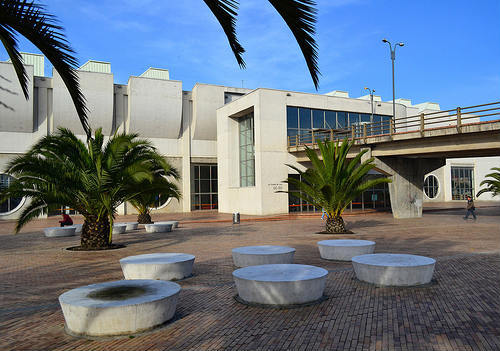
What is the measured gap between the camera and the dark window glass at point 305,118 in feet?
108

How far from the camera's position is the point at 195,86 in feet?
129

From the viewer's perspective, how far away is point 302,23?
3.12m

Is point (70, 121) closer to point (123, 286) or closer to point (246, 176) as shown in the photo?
point (246, 176)

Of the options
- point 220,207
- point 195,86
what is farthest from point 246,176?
point 195,86

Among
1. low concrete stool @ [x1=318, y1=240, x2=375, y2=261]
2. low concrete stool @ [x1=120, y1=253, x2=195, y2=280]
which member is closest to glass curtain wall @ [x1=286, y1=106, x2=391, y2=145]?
low concrete stool @ [x1=318, y1=240, x2=375, y2=261]

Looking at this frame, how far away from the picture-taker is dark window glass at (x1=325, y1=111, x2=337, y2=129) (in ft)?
111

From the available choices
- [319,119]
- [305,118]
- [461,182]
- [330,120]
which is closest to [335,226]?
[305,118]

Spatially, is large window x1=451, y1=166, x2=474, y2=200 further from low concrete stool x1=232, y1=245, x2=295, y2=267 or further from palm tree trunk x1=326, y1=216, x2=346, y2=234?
low concrete stool x1=232, y1=245, x2=295, y2=267

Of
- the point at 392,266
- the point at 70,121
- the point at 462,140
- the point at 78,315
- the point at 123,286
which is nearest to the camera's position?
the point at 78,315

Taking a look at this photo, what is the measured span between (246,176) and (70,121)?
15385 millimetres

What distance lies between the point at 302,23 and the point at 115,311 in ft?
13.0

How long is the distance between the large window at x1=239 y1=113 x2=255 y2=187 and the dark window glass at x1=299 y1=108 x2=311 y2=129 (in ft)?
13.1

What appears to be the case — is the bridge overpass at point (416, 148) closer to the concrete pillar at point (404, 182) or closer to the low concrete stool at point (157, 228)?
the concrete pillar at point (404, 182)

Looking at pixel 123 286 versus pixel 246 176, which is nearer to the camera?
pixel 123 286
